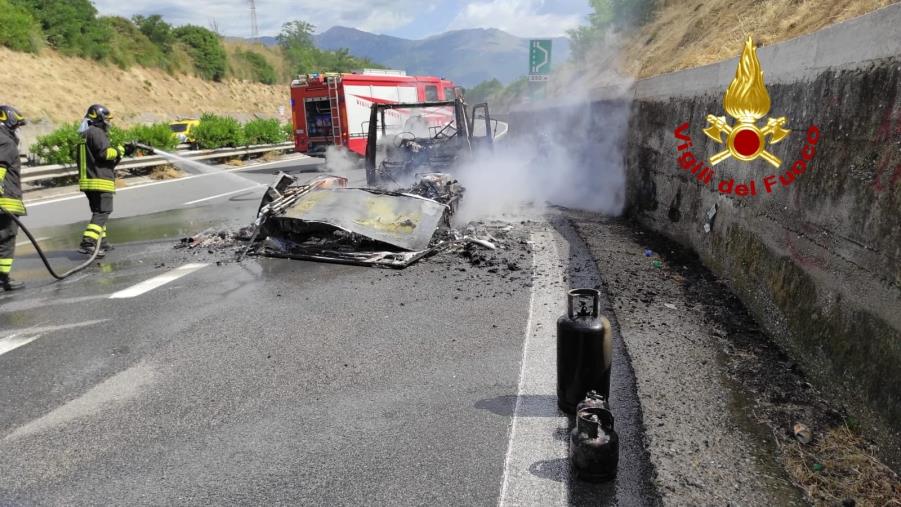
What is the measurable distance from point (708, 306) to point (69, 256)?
24.8 ft

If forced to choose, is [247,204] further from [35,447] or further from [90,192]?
[35,447]

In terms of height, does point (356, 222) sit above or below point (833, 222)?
below

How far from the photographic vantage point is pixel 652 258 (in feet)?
21.8

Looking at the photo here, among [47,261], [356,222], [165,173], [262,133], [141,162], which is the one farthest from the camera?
[262,133]

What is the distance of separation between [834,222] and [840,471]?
1612 millimetres

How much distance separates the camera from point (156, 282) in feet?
20.0

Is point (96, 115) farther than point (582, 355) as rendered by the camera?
Yes

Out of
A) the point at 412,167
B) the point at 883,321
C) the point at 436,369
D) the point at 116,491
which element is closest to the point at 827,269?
the point at 883,321

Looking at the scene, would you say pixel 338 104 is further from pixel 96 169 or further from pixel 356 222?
pixel 356 222

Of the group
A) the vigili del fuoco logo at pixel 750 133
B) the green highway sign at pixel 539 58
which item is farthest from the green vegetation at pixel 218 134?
the vigili del fuoco logo at pixel 750 133

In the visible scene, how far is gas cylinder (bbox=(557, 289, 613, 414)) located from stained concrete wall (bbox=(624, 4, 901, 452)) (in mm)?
1302

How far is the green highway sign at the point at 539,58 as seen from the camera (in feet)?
64.2

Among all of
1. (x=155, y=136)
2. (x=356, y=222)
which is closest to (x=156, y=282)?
(x=356, y=222)

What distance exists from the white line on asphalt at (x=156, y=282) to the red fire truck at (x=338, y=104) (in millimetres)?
11491
